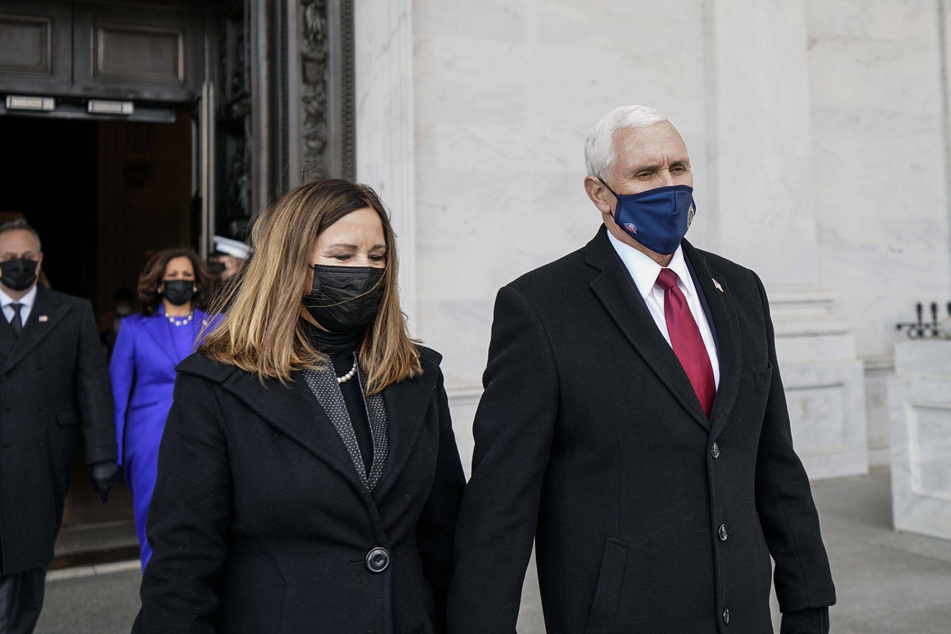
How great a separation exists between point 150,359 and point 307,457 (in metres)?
3.31

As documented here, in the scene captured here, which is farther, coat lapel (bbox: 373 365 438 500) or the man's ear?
the man's ear

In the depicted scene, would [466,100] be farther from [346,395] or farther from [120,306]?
[120,306]

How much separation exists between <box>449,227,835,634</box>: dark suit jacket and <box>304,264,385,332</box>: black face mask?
338 millimetres

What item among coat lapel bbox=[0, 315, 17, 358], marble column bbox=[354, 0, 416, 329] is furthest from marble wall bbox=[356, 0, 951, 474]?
coat lapel bbox=[0, 315, 17, 358]

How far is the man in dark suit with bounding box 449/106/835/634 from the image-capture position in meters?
2.01

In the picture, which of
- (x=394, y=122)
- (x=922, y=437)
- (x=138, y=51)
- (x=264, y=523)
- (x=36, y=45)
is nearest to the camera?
(x=264, y=523)

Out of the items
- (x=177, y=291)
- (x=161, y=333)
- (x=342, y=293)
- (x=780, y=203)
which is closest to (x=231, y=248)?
(x=177, y=291)

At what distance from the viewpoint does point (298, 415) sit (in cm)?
200

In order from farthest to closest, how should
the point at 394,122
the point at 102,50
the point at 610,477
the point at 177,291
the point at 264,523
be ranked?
the point at 102,50, the point at 394,122, the point at 177,291, the point at 610,477, the point at 264,523

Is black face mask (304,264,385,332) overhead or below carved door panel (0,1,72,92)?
below

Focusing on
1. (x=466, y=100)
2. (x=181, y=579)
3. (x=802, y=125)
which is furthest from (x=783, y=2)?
(x=181, y=579)

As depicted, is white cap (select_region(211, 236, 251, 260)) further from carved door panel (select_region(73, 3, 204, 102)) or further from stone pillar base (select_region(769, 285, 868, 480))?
stone pillar base (select_region(769, 285, 868, 480))

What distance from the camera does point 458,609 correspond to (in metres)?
2.02

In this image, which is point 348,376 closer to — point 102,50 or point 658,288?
point 658,288
